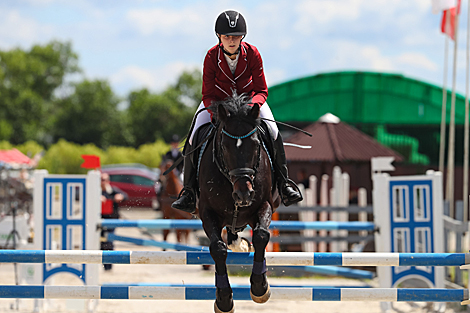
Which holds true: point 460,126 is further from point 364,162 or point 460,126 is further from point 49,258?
point 49,258

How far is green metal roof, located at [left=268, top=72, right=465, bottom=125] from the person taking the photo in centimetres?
1919

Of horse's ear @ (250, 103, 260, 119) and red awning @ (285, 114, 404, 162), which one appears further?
red awning @ (285, 114, 404, 162)

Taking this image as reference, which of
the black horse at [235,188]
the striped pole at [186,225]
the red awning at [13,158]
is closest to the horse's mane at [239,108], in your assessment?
the black horse at [235,188]

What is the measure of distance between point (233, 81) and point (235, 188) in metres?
1.04

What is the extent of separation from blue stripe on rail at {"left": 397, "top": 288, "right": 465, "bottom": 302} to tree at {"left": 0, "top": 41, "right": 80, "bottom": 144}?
4772 cm

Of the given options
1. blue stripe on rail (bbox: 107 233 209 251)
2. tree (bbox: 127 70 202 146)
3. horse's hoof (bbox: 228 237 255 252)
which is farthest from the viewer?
tree (bbox: 127 70 202 146)

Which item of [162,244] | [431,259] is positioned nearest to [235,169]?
[431,259]

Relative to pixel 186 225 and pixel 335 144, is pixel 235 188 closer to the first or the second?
pixel 186 225

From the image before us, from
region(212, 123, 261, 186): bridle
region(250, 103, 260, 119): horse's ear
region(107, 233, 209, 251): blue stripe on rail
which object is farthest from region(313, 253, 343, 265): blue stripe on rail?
region(107, 233, 209, 251): blue stripe on rail

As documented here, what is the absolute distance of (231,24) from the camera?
3723mm

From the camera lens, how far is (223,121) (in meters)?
3.61

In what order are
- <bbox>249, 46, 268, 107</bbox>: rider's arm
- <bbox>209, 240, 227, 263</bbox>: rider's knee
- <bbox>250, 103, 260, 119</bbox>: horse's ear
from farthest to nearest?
<bbox>249, 46, 268, 107</bbox>: rider's arm
<bbox>250, 103, 260, 119</bbox>: horse's ear
<bbox>209, 240, 227, 263</bbox>: rider's knee

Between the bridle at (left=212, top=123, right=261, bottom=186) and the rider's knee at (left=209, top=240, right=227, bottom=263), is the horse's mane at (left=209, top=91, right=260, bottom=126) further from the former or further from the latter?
the rider's knee at (left=209, top=240, right=227, bottom=263)

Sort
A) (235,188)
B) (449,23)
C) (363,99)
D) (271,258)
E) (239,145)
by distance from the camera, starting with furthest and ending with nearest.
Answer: (363,99)
(449,23)
(271,258)
(239,145)
(235,188)
